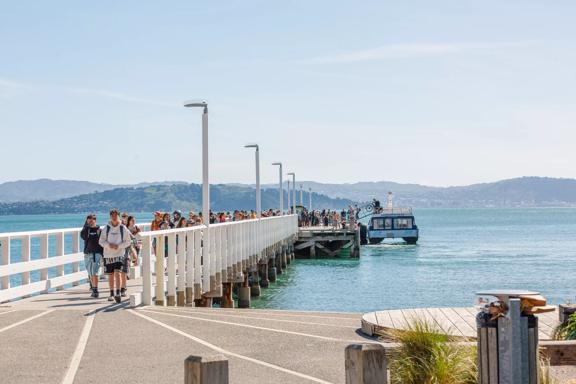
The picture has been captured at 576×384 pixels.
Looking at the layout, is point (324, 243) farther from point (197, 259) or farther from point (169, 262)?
point (169, 262)

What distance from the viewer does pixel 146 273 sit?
15.0 meters

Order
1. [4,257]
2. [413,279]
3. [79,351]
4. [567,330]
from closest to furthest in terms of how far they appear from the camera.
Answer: [567,330], [79,351], [4,257], [413,279]

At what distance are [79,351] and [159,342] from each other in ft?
3.43

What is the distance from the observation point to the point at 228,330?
12102 mm

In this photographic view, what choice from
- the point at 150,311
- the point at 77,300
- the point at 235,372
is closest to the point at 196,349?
the point at 235,372

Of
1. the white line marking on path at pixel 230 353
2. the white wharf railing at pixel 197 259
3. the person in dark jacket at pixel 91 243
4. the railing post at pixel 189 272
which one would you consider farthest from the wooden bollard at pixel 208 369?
the railing post at pixel 189 272

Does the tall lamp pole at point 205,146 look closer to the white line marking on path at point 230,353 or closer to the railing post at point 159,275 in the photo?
the railing post at point 159,275

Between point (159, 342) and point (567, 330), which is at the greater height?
point (567, 330)

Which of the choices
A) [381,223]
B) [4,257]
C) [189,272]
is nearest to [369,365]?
[4,257]

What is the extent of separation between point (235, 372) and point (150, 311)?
18.1 feet

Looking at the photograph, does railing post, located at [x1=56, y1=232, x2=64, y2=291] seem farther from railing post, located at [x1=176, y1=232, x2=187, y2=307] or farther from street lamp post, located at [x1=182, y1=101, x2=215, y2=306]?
street lamp post, located at [x1=182, y1=101, x2=215, y2=306]

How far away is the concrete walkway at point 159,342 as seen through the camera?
9109mm

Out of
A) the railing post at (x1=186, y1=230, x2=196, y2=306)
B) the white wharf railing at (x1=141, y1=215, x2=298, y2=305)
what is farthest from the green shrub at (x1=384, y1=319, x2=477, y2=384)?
the railing post at (x1=186, y1=230, x2=196, y2=306)

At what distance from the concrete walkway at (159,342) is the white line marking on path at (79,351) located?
0.01 m
